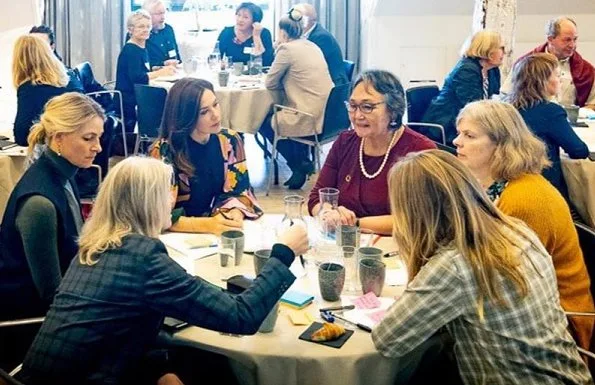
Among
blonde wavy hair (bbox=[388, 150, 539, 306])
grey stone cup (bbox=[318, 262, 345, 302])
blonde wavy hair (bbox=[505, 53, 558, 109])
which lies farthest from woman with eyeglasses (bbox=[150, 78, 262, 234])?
blonde wavy hair (bbox=[505, 53, 558, 109])

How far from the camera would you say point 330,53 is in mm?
6820

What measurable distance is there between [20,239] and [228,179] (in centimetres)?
99

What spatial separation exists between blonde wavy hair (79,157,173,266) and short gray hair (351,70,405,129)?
4.53 ft

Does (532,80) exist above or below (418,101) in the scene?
above

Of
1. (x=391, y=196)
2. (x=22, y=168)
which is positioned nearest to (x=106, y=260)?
(x=391, y=196)

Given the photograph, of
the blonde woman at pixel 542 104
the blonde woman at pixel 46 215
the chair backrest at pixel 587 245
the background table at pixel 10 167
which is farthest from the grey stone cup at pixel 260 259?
the background table at pixel 10 167

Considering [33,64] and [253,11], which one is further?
[253,11]

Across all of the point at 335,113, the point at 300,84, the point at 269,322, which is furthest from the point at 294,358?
the point at 300,84

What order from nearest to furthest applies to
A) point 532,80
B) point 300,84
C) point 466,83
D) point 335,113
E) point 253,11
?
point 532,80
point 466,83
point 335,113
point 300,84
point 253,11

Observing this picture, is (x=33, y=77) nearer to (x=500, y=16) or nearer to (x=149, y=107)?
(x=149, y=107)

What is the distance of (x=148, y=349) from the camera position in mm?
2174

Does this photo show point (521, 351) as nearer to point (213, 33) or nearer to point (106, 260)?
point (106, 260)

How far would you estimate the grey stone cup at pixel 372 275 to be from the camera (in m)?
2.25

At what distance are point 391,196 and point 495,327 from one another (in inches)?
16.6
